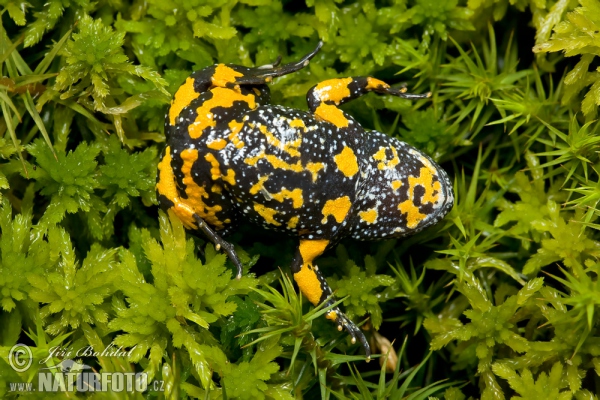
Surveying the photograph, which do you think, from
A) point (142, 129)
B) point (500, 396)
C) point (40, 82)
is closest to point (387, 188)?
point (500, 396)

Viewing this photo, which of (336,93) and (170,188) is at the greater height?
(336,93)

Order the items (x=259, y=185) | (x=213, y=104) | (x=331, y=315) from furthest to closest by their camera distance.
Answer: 1. (x=331, y=315)
2. (x=213, y=104)
3. (x=259, y=185)

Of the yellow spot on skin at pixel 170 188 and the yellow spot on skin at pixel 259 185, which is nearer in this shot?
the yellow spot on skin at pixel 259 185

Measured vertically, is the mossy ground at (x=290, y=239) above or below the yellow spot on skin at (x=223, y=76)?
below

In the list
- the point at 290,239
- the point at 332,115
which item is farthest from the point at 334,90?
the point at 290,239

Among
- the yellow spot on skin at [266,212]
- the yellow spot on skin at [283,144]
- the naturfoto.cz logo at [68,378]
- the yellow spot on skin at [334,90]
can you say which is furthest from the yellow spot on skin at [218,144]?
the naturfoto.cz logo at [68,378]

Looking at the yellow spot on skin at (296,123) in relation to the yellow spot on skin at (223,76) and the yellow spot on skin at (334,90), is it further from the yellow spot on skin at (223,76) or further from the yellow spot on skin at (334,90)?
the yellow spot on skin at (223,76)

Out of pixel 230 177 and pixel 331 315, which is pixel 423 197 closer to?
pixel 331 315
